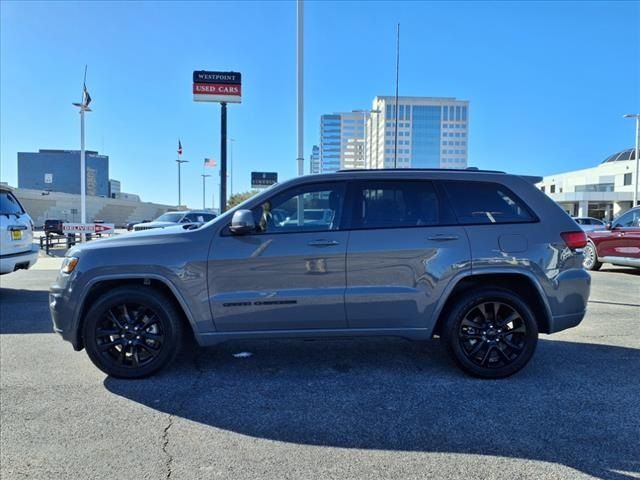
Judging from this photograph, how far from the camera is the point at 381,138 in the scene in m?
56.3

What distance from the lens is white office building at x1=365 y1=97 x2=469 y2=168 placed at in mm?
55219

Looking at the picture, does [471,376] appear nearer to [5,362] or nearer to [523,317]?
[523,317]

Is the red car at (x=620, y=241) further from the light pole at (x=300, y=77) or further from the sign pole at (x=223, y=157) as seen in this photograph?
the sign pole at (x=223, y=157)

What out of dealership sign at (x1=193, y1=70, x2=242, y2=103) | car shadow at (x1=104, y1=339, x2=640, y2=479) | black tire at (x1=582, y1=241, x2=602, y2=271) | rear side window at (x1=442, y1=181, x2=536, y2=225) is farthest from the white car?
dealership sign at (x1=193, y1=70, x2=242, y2=103)

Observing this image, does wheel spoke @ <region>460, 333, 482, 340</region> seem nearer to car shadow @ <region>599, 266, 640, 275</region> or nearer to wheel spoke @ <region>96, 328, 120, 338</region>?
wheel spoke @ <region>96, 328, 120, 338</region>

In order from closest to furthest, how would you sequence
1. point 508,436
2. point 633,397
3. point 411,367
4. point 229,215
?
point 508,436 < point 633,397 < point 229,215 < point 411,367

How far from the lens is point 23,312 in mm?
6945

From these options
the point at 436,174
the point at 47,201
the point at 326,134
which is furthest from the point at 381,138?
the point at 436,174

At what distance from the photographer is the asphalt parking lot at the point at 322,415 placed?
2.82 meters

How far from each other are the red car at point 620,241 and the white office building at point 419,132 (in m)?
41.7

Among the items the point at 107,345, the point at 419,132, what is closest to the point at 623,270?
the point at 107,345

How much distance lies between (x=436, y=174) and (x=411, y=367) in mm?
1856

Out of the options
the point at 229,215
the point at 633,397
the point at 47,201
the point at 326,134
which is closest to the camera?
the point at 633,397

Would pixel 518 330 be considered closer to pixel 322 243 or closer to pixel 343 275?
pixel 343 275
